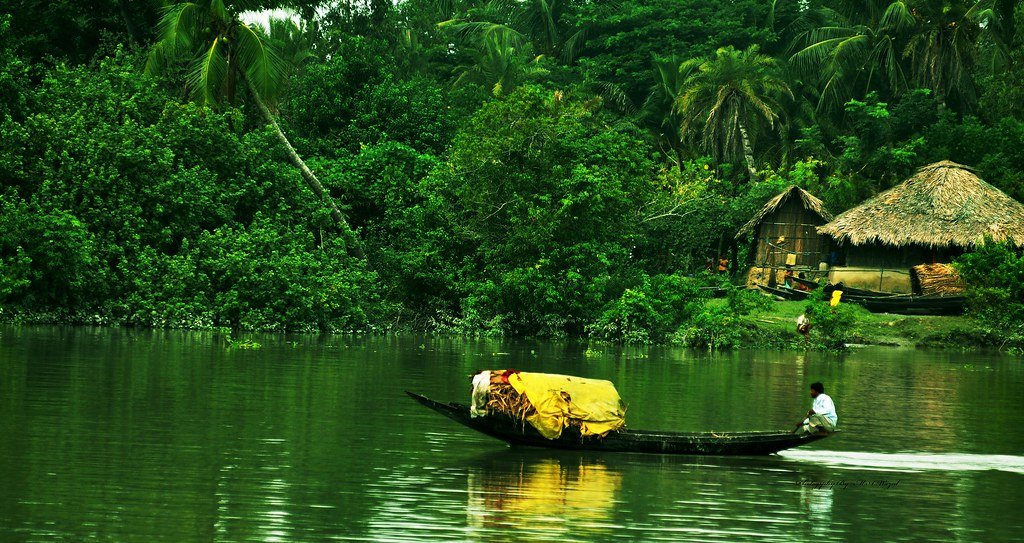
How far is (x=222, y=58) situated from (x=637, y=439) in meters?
23.4

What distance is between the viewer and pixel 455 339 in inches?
1300

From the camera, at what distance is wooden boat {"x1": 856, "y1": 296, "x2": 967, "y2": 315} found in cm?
3650

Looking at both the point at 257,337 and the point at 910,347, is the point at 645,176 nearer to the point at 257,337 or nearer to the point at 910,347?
the point at 910,347

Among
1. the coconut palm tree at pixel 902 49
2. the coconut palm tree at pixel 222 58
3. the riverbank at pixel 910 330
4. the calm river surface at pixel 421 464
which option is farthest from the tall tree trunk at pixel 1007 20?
the coconut palm tree at pixel 222 58

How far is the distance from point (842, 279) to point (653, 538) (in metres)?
31.8

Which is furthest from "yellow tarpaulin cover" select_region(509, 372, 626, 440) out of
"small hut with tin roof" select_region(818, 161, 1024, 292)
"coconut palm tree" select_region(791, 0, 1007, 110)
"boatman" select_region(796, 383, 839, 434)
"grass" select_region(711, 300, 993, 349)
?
"coconut palm tree" select_region(791, 0, 1007, 110)

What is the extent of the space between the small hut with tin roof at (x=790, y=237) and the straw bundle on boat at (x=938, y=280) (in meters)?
4.50

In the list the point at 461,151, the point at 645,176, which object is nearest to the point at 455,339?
the point at 461,151

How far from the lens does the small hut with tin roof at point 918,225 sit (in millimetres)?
37719

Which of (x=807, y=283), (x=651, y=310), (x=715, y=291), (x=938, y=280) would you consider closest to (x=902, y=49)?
(x=807, y=283)

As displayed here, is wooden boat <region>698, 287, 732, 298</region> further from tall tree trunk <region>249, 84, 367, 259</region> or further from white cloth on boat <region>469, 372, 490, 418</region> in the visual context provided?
white cloth on boat <region>469, 372, 490, 418</region>

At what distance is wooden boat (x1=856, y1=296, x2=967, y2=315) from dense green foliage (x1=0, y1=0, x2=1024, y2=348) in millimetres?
2615

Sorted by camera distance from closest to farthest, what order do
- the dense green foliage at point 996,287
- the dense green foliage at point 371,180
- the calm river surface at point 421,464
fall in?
1. the calm river surface at point 421,464
2. the dense green foliage at point 371,180
3. the dense green foliage at point 996,287

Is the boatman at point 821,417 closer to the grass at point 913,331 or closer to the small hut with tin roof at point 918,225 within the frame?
the grass at point 913,331
